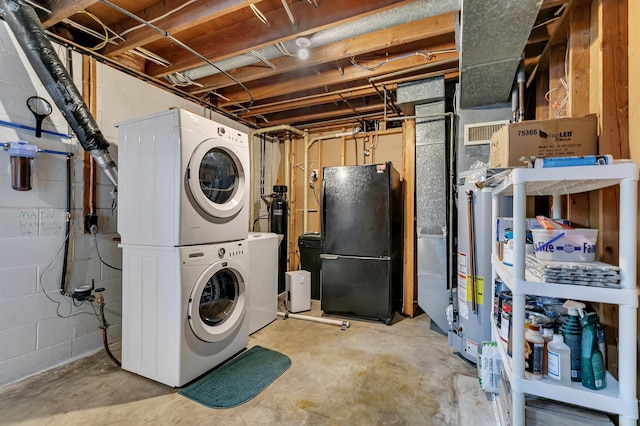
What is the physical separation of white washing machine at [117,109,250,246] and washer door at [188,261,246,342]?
11.0 inches

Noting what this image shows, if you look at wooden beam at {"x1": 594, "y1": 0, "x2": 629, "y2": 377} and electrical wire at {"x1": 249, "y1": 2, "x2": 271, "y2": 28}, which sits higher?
electrical wire at {"x1": 249, "y1": 2, "x2": 271, "y2": 28}

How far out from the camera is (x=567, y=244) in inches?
42.8

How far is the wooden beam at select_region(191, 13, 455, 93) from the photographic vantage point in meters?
2.15

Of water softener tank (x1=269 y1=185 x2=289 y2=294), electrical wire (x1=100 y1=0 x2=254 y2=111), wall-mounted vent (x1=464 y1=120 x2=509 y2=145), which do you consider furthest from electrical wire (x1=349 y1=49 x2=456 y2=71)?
water softener tank (x1=269 y1=185 x2=289 y2=294)

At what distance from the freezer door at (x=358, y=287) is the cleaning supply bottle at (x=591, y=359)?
6.51 ft

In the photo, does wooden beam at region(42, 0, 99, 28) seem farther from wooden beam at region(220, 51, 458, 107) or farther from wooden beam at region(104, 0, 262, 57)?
wooden beam at region(220, 51, 458, 107)

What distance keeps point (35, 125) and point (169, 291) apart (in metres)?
1.60

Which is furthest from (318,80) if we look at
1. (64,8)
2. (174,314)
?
(174,314)

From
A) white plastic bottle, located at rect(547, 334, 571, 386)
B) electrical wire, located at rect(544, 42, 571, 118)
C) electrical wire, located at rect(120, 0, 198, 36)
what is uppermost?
electrical wire, located at rect(120, 0, 198, 36)

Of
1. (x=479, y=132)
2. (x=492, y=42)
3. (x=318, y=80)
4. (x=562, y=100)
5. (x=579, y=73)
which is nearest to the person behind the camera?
(x=579, y=73)

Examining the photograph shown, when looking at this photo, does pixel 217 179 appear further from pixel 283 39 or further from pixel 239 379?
pixel 239 379

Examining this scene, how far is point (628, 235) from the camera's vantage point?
95cm

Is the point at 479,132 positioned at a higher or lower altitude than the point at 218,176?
higher

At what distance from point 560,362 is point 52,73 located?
3.25 m
